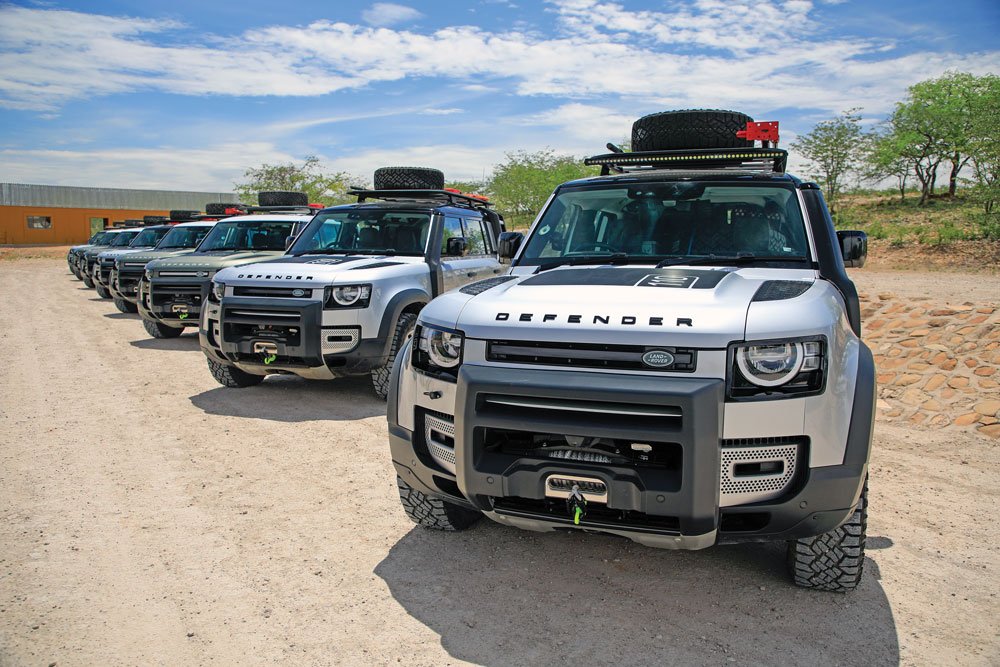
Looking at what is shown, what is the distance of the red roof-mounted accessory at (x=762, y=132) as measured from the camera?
17.4ft

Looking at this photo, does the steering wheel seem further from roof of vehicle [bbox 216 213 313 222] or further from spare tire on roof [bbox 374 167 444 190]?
roof of vehicle [bbox 216 213 313 222]

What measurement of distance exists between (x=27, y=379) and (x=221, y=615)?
6440 millimetres

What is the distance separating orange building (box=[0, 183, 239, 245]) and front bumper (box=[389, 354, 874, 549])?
59.8 metres

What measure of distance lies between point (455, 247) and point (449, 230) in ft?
1.97

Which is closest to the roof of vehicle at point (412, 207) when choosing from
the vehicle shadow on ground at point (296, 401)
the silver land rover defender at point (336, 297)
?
the silver land rover defender at point (336, 297)

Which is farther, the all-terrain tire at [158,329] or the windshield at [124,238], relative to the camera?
the windshield at [124,238]

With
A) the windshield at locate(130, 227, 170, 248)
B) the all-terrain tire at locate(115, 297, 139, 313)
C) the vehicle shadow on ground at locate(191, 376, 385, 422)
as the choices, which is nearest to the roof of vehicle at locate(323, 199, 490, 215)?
the vehicle shadow on ground at locate(191, 376, 385, 422)

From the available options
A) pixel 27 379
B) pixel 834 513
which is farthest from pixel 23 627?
pixel 27 379

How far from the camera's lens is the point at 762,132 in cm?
536

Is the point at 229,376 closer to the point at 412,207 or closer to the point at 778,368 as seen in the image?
the point at 412,207

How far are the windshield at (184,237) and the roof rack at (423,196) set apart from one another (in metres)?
5.74

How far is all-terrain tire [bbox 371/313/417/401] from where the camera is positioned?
7.11m

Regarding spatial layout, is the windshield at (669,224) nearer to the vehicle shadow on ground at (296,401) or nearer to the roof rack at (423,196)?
the vehicle shadow on ground at (296,401)

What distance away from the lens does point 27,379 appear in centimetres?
825
